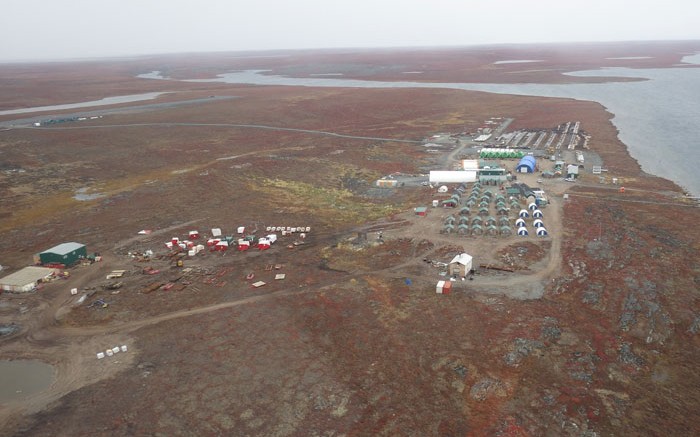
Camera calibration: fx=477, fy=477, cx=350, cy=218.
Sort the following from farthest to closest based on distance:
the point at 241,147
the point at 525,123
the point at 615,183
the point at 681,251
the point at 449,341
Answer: the point at 525,123, the point at 241,147, the point at 615,183, the point at 681,251, the point at 449,341

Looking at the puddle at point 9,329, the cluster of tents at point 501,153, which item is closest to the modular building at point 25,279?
the puddle at point 9,329

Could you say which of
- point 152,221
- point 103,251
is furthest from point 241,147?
point 103,251

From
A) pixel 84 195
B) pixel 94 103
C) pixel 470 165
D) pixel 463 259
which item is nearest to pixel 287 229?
pixel 463 259

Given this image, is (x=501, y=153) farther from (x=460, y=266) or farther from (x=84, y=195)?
(x=84, y=195)

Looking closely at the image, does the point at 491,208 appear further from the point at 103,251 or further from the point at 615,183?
the point at 103,251

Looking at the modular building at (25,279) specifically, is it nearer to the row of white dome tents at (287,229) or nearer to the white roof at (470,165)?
the row of white dome tents at (287,229)

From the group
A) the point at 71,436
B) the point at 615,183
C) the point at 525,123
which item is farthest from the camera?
the point at 525,123

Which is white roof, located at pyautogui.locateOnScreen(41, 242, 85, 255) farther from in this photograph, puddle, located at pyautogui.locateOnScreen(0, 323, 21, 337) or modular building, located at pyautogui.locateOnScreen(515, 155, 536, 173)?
modular building, located at pyautogui.locateOnScreen(515, 155, 536, 173)
